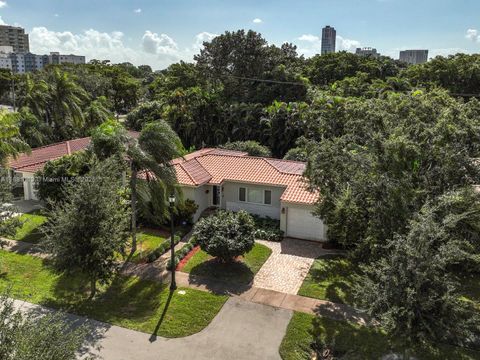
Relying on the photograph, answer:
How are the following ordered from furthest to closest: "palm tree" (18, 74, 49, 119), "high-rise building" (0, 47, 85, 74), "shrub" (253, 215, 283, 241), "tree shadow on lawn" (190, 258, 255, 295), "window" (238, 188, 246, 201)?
"high-rise building" (0, 47, 85, 74) < "palm tree" (18, 74, 49, 119) < "window" (238, 188, 246, 201) < "shrub" (253, 215, 283, 241) < "tree shadow on lawn" (190, 258, 255, 295)

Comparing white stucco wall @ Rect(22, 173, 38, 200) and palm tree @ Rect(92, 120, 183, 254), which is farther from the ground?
palm tree @ Rect(92, 120, 183, 254)

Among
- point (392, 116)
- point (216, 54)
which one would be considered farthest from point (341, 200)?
point (216, 54)

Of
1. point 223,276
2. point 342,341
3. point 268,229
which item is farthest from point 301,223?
point 342,341

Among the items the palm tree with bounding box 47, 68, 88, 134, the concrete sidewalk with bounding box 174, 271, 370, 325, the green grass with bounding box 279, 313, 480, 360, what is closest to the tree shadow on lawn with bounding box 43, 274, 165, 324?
the concrete sidewalk with bounding box 174, 271, 370, 325

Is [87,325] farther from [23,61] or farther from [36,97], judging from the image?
[23,61]

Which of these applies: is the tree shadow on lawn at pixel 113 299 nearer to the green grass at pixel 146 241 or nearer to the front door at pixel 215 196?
the green grass at pixel 146 241

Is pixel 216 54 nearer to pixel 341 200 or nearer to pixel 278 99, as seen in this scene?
pixel 278 99

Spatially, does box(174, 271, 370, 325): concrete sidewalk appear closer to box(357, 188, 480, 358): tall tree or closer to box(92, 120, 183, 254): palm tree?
box(357, 188, 480, 358): tall tree

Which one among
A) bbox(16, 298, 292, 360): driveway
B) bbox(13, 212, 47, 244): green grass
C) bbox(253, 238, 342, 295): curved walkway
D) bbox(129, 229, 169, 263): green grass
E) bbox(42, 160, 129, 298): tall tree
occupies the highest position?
bbox(42, 160, 129, 298): tall tree

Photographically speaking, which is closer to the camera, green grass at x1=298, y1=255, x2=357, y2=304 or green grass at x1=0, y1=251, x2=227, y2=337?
green grass at x1=0, y1=251, x2=227, y2=337
